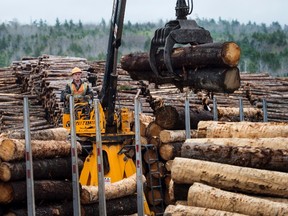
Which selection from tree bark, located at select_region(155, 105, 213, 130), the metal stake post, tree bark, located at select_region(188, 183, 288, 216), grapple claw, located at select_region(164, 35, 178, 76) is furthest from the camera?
tree bark, located at select_region(155, 105, 213, 130)

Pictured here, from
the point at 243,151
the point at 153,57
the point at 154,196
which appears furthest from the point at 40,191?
the point at 154,196

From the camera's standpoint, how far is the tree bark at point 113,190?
1330 centimetres

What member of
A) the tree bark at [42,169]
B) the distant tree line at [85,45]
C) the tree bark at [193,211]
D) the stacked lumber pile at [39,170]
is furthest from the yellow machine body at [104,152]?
the distant tree line at [85,45]

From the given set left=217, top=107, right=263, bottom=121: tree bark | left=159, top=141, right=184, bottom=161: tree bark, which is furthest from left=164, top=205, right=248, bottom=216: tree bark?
left=217, top=107, right=263, bottom=121: tree bark

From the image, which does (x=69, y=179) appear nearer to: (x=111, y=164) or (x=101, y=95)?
(x=111, y=164)

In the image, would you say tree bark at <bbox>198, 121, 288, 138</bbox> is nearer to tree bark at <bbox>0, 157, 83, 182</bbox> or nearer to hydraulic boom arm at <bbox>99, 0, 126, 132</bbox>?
tree bark at <bbox>0, 157, 83, 182</bbox>

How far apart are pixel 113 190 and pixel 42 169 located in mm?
1866

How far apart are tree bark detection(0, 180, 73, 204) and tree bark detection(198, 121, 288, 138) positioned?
2.28 metres

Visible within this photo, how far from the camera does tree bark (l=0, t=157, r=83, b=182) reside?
477 inches

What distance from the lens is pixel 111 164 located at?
50.6 feet

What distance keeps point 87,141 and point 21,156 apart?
3228 millimetres

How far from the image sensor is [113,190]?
14.2 m

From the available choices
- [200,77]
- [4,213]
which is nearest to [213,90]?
[200,77]

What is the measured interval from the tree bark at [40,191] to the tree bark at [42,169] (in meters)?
0.11
